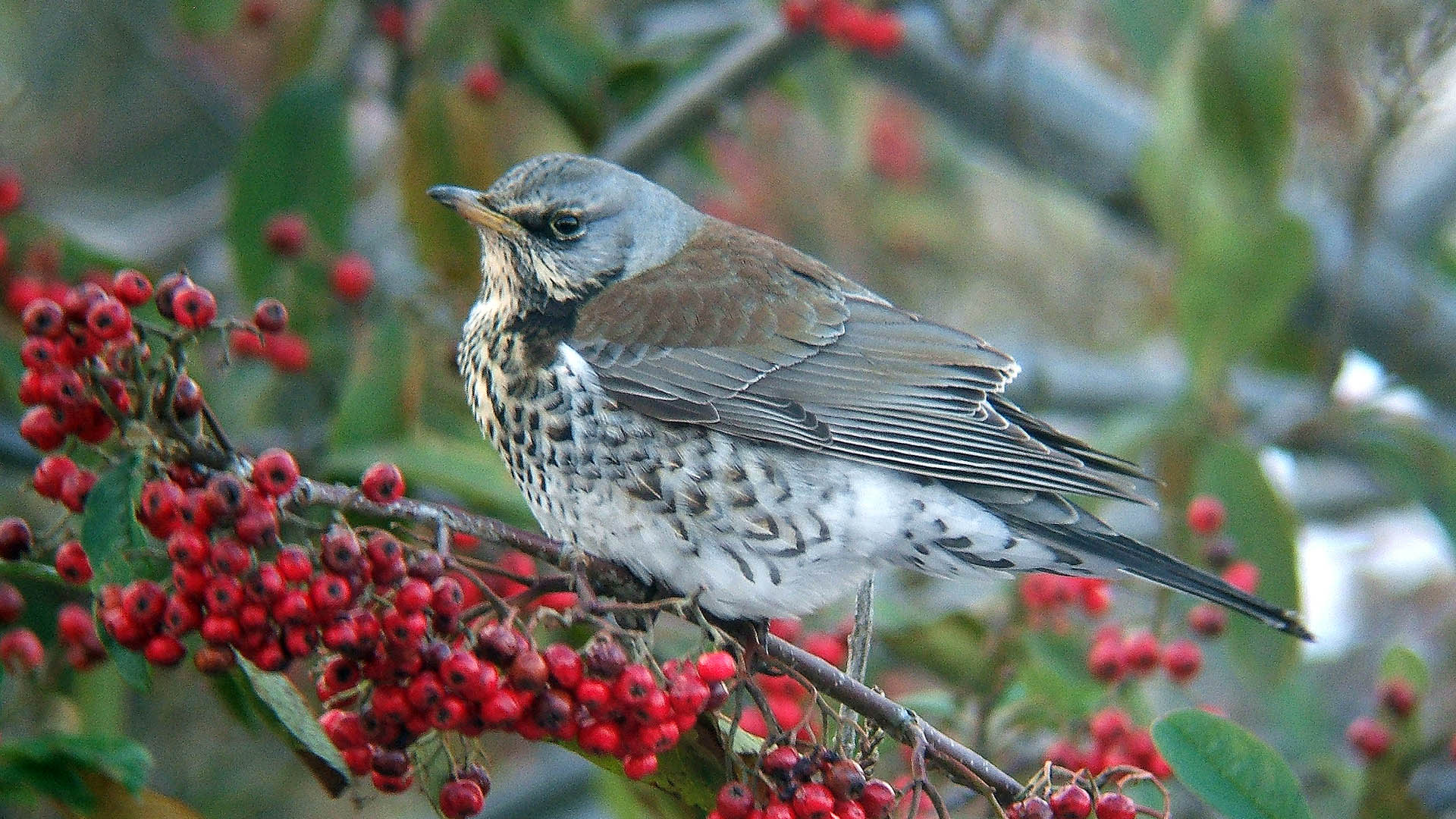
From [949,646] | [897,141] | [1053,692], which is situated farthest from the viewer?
[897,141]

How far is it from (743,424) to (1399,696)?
4.13ft

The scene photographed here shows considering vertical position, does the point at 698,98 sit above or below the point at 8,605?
above

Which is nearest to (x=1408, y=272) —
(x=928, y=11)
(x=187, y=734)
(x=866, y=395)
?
(x=928, y=11)

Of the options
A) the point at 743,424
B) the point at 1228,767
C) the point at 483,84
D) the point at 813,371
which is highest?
the point at 483,84

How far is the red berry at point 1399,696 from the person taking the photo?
8.19 feet

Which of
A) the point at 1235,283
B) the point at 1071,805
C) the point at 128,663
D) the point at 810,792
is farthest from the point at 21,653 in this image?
the point at 1235,283

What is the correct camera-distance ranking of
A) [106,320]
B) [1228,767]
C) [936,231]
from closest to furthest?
1. [106,320]
2. [1228,767]
3. [936,231]

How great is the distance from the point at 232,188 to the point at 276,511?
183 cm

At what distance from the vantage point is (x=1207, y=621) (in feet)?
8.28

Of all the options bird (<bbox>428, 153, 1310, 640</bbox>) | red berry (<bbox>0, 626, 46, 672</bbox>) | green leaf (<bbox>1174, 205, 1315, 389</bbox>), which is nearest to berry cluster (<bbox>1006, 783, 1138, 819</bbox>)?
bird (<bbox>428, 153, 1310, 640</bbox>)

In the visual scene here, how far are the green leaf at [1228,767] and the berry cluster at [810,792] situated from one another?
392 millimetres

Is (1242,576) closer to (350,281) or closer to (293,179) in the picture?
(350,281)

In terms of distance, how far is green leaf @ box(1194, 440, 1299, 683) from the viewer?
8.80ft

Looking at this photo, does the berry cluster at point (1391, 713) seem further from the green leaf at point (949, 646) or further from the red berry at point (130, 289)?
the red berry at point (130, 289)
